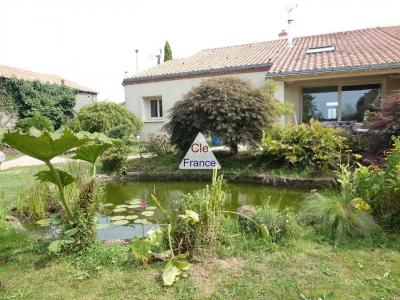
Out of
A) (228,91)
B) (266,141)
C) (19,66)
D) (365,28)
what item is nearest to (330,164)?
(266,141)

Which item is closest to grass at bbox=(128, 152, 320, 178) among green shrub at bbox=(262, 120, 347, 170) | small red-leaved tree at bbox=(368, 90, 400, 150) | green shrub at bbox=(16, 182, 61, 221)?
green shrub at bbox=(262, 120, 347, 170)

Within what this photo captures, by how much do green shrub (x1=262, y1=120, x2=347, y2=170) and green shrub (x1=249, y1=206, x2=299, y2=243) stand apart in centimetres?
415

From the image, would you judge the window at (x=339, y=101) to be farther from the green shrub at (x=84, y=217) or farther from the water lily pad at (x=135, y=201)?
the green shrub at (x=84, y=217)

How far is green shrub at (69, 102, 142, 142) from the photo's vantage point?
1425 cm

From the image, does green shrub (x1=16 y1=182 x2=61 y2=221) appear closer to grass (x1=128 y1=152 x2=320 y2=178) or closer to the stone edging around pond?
the stone edging around pond

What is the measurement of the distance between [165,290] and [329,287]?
1.48 metres

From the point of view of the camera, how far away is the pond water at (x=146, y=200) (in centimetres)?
475

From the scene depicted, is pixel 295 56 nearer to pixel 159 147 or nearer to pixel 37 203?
pixel 159 147

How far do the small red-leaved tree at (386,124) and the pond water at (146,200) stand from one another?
200cm

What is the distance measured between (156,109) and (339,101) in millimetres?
9245

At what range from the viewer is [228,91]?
870 centimetres

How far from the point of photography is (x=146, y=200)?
636 cm

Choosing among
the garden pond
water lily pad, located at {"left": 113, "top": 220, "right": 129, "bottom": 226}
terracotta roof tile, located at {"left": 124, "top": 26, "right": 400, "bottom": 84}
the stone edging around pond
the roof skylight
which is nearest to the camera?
the garden pond

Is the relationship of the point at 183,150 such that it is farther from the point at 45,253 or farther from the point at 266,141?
the point at 45,253
